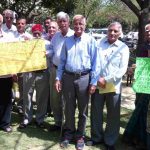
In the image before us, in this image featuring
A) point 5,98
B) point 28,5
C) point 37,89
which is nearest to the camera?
point 5,98

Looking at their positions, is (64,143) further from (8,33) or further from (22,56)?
(8,33)

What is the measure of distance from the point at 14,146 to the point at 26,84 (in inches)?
48.6

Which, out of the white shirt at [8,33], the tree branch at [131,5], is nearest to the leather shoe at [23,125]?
the white shirt at [8,33]

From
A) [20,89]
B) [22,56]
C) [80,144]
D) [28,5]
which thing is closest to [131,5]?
[20,89]

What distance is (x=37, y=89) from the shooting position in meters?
6.59

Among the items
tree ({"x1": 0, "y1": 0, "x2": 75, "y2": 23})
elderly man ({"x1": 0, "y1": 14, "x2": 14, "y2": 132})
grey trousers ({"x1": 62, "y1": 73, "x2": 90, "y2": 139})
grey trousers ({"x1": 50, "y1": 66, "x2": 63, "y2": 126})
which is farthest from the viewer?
tree ({"x1": 0, "y1": 0, "x2": 75, "y2": 23})

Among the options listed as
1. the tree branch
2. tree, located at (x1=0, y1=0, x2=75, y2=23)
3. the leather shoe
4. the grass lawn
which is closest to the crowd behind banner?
the grass lawn

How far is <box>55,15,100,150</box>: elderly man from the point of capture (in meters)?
5.46

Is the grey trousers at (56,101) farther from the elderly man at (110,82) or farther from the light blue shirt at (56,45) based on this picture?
the elderly man at (110,82)

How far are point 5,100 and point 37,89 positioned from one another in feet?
2.05

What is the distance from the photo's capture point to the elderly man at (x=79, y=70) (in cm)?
546

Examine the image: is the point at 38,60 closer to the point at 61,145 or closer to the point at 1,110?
the point at 1,110

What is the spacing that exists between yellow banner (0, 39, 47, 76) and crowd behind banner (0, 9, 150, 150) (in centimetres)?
3

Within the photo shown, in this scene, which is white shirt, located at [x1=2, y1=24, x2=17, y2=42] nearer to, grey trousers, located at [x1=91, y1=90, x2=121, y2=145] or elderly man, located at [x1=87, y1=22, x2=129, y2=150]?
elderly man, located at [x1=87, y1=22, x2=129, y2=150]
